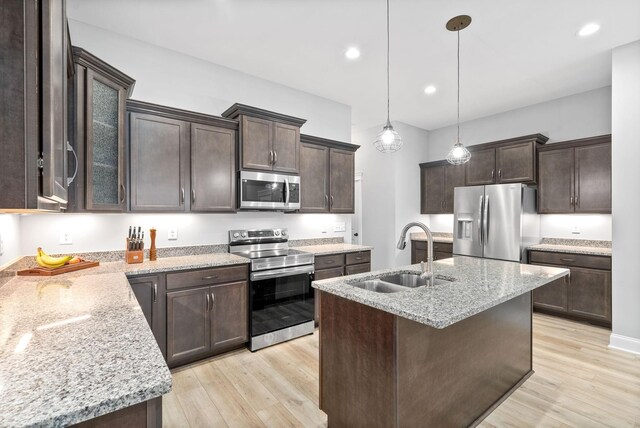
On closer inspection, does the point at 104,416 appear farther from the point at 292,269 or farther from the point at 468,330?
the point at 292,269

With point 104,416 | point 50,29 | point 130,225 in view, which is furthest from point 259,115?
point 104,416

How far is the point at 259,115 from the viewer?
330cm

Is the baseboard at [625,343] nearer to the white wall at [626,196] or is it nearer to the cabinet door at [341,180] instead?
the white wall at [626,196]

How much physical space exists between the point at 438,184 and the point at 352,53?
322 cm

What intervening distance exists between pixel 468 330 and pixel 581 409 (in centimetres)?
118

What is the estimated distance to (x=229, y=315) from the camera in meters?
2.90

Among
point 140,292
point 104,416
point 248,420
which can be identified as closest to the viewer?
point 104,416

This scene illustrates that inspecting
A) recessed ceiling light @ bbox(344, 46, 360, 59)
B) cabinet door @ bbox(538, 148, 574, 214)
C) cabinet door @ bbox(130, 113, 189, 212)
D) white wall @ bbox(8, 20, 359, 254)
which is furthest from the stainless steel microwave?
cabinet door @ bbox(538, 148, 574, 214)

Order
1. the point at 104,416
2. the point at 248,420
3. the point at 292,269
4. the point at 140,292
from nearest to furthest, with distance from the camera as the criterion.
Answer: the point at 104,416
the point at 248,420
the point at 140,292
the point at 292,269

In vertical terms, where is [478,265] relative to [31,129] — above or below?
below

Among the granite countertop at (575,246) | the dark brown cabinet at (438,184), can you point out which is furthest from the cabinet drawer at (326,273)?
the dark brown cabinet at (438,184)

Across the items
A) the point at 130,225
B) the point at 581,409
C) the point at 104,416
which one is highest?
the point at 130,225

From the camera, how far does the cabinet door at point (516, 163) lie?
14.4 ft

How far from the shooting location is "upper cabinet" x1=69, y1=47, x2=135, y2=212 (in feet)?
7.20
